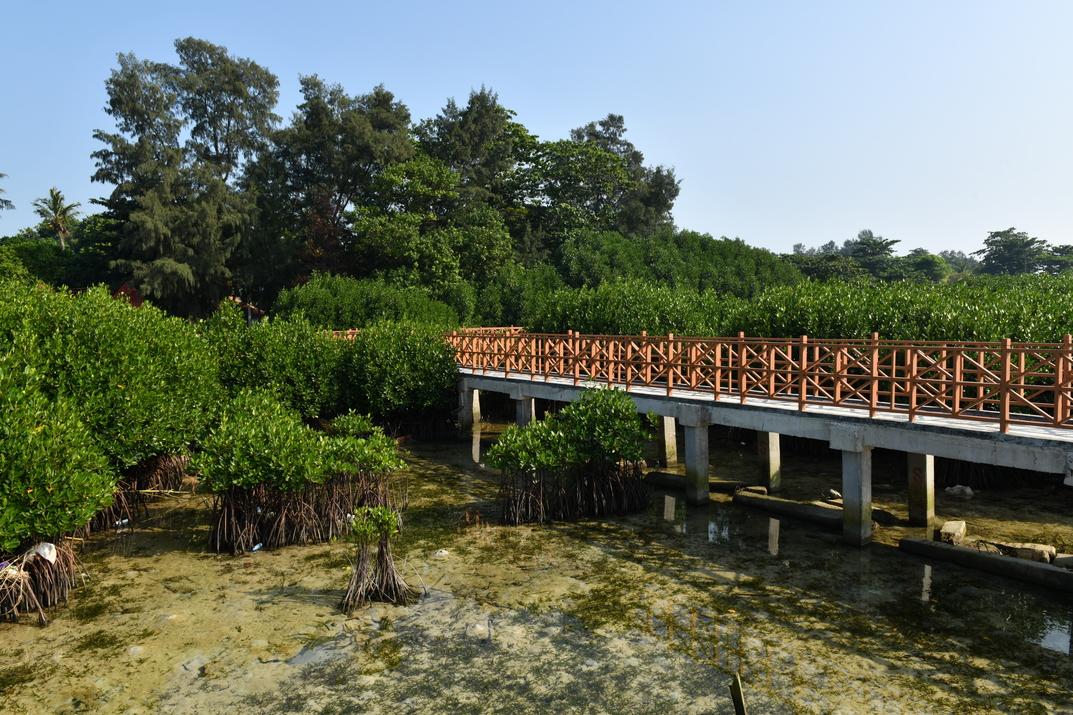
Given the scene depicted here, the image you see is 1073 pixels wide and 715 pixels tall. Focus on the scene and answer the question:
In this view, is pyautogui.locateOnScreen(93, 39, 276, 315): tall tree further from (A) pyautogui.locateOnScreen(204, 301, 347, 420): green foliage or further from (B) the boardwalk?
(B) the boardwalk

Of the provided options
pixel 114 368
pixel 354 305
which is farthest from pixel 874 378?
pixel 354 305

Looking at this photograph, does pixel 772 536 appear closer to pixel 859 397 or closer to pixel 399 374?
pixel 859 397

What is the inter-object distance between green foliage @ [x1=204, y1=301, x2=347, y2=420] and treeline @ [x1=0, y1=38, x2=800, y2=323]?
15554 millimetres

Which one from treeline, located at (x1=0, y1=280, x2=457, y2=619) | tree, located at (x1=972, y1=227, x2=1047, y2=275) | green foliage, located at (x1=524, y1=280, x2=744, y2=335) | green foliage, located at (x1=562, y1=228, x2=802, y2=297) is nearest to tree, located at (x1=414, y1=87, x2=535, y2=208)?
green foliage, located at (x1=562, y1=228, x2=802, y2=297)

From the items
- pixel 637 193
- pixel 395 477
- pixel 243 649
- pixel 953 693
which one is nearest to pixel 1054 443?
pixel 953 693

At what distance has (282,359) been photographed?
879 inches

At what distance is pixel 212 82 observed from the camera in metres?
46.6

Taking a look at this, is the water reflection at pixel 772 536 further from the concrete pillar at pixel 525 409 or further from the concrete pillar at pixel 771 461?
the concrete pillar at pixel 525 409

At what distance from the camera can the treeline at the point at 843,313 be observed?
16.8 m

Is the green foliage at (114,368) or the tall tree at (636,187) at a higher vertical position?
the tall tree at (636,187)

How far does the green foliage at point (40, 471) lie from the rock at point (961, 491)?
1679cm

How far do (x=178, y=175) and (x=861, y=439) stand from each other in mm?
44076

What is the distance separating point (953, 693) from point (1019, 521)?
8026mm

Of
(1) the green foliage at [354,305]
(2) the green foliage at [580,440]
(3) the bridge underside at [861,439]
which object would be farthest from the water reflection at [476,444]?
(1) the green foliage at [354,305]
